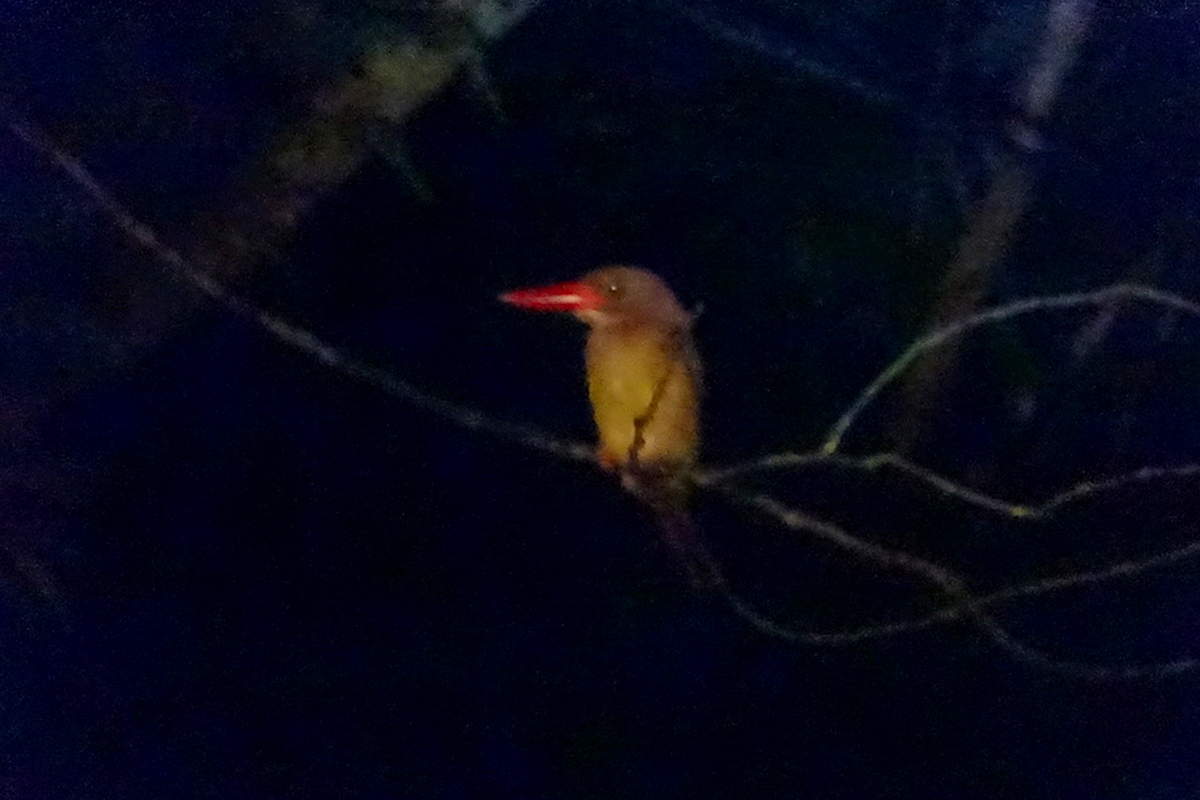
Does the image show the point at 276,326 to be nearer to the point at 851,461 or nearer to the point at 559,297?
the point at 559,297

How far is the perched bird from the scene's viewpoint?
0.60m

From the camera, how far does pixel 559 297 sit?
60 cm

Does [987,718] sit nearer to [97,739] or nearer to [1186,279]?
[1186,279]

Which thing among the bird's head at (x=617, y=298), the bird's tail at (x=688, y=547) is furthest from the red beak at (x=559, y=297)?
the bird's tail at (x=688, y=547)

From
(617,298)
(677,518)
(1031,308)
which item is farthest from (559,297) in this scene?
(1031,308)

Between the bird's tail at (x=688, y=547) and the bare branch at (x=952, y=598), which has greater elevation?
the bird's tail at (x=688, y=547)

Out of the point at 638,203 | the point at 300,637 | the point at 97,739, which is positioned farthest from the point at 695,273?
the point at 97,739

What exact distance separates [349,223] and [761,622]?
32cm

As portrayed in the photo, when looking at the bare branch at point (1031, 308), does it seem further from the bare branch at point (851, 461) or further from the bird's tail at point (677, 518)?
the bird's tail at point (677, 518)

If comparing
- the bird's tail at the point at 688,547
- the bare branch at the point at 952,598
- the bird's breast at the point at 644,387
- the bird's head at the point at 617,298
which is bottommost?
the bare branch at the point at 952,598

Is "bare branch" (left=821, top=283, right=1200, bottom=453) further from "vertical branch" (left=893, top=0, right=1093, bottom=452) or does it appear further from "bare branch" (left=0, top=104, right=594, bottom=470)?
"bare branch" (left=0, top=104, right=594, bottom=470)

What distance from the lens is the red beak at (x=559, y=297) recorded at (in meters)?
0.60

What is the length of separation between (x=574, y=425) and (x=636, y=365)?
49 millimetres

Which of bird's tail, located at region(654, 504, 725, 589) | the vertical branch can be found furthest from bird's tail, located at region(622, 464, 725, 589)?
the vertical branch
